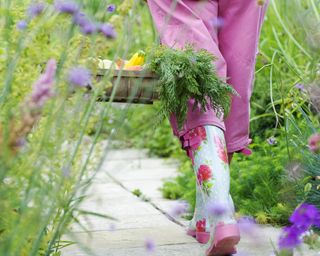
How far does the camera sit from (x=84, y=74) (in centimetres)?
153

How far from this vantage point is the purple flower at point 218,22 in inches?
104

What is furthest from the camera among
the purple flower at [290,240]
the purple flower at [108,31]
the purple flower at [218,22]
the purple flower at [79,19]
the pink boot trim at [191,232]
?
the pink boot trim at [191,232]

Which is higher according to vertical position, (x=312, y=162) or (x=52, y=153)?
(x=52, y=153)

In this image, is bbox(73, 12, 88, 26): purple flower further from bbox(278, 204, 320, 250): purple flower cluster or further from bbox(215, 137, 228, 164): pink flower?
bbox(215, 137, 228, 164): pink flower

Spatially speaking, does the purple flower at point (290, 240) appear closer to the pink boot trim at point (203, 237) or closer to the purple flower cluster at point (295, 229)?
the purple flower cluster at point (295, 229)

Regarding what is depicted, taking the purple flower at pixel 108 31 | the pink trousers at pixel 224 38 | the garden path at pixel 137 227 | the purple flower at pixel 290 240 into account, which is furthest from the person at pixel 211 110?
the purple flower at pixel 290 240

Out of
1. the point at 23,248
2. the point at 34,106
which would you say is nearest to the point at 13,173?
the point at 23,248

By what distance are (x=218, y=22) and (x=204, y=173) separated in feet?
1.82

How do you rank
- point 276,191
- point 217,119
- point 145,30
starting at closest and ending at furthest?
Result: point 217,119
point 276,191
point 145,30

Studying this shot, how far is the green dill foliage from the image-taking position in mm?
2365

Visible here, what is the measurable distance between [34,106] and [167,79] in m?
1.09

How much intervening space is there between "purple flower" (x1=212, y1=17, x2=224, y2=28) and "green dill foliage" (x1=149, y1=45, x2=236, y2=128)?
0.74 feet

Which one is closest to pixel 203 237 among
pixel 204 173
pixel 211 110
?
pixel 204 173

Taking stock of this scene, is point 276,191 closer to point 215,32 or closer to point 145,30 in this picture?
point 215,32
